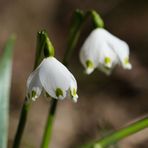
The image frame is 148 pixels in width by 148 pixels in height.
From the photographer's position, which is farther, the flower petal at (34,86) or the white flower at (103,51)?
the white flower at (103,51)

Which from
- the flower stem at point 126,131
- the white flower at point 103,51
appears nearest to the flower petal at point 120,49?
the white flower at point 103,51

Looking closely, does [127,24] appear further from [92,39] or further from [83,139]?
[92,39]

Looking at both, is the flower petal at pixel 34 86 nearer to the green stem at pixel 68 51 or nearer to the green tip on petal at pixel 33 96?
the green tip on petal at pixel 33 96

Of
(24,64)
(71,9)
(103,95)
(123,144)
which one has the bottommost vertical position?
(123,144)

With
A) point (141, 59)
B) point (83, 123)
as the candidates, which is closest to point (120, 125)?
point (83, 123)

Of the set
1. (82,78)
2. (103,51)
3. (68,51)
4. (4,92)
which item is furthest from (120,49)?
(82,78)

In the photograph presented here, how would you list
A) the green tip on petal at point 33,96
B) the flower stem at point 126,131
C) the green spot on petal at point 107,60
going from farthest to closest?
the green spot on petal at point 107,60 → the flower stem at point 126,131 → the green tip on petal at point 33,96

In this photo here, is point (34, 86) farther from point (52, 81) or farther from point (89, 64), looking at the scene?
point (89, 64)
